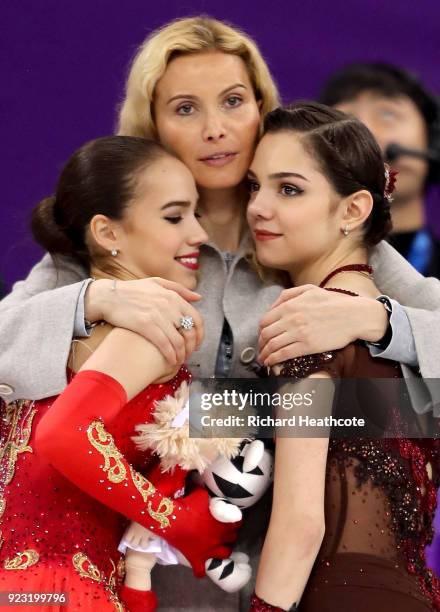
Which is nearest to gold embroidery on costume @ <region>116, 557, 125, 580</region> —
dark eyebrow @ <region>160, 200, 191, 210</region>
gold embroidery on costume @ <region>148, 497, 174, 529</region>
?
gold embroidery on costume @ <region>148, 497, 174, 529</region>

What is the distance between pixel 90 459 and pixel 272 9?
2692 mm

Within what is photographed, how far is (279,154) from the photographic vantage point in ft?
8.24

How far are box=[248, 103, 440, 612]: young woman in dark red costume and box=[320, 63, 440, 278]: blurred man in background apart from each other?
6.47 feet

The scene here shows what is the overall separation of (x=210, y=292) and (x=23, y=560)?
91 cm

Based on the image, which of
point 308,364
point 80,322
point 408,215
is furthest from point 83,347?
point 408,215

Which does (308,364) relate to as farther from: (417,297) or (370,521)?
(417,297)

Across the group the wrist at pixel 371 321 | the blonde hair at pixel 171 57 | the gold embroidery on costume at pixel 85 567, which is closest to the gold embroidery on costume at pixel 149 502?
the gold embroidery on costume at pixel 85 567

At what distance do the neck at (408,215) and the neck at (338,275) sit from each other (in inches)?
79.1

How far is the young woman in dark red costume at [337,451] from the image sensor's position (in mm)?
2100

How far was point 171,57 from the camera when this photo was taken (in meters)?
2.74

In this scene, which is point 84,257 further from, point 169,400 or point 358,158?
point 358,158

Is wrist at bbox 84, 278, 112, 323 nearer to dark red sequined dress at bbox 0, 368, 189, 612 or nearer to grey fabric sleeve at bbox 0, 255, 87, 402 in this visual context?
grey fabric sleeve at bbox 0, 255, 87, 402

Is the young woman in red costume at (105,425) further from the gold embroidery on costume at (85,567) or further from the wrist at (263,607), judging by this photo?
the wrist at (263,607)

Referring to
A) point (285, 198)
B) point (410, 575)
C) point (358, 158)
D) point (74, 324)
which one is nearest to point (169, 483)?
point (74, 324)
